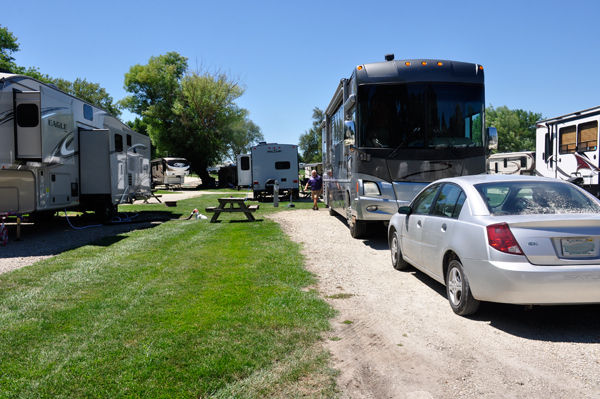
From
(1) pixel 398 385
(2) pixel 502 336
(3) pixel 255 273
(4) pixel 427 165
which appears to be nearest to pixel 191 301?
(3) pixel 255 273

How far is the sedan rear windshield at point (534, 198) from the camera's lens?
16.1 feet

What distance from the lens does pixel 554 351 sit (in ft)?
13.5

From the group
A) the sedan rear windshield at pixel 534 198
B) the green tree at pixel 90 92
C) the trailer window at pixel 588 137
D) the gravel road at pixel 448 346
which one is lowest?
the gravel road at pixel 448 346

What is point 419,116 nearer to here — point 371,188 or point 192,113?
point 371,188

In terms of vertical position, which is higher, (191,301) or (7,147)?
(7,147)

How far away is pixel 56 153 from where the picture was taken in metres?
11.5

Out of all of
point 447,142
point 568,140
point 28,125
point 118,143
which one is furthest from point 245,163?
point 447,142

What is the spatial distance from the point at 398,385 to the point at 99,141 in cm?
1205

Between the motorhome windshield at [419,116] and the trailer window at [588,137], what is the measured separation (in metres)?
6.10

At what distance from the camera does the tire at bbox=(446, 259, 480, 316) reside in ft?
16.4

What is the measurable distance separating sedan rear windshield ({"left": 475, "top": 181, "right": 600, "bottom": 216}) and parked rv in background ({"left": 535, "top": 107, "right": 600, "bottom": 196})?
32.4 ft

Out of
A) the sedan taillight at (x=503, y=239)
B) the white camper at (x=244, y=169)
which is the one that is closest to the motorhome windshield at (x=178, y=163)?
the white camper at (x=244, y=169)

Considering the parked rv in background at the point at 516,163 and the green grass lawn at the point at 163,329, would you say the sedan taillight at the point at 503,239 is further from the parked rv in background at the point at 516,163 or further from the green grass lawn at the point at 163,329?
the parked rv in background at the point at 516,163

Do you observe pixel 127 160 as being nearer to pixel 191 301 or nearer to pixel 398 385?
pixel 191 301
